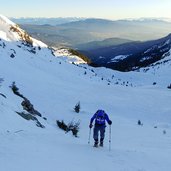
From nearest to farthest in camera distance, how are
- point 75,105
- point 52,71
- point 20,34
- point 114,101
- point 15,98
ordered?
point 15,98 → point 75,105 → point 114,101 → point 52,71 → point 20,34

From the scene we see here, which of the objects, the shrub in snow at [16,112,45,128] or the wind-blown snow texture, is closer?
the wind-blown snow texture

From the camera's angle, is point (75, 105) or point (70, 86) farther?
point (70, 86)

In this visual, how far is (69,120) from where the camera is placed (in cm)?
1875

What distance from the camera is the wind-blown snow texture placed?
9.48 metres

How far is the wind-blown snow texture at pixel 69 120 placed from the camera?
9.48 m

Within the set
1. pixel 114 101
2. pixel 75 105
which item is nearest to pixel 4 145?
pixel 75 105

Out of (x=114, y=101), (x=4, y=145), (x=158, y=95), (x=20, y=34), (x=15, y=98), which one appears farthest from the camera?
(x=20, y=34)

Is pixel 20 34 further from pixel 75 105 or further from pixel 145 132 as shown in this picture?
pixel 145 132

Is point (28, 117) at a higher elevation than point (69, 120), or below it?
below

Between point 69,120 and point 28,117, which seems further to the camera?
point 69,120

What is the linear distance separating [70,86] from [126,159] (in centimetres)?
1678

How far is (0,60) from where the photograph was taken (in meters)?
27.3

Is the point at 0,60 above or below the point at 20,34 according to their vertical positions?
below

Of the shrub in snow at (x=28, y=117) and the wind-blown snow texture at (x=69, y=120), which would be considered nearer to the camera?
the wind-blown snow texture at (x=69, y=120)
